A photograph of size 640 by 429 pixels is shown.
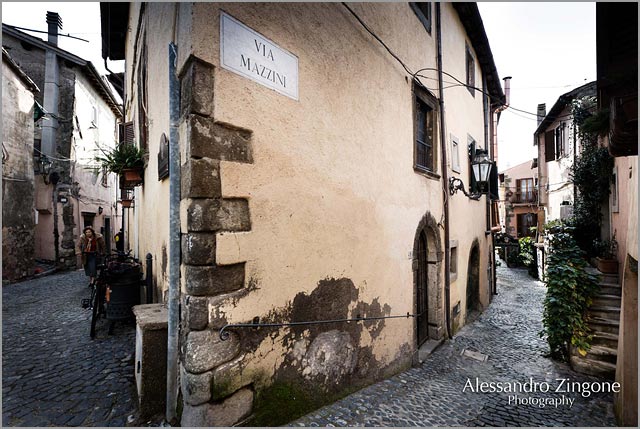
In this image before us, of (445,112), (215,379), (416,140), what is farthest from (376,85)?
(215,379)

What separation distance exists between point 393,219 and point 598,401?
4000 millimetres

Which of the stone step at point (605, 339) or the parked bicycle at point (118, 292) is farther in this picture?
the stone step at point (605, 339)

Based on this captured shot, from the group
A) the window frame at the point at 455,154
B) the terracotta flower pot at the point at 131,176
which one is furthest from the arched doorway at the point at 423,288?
the terracotta flower pot at the point at 131,176

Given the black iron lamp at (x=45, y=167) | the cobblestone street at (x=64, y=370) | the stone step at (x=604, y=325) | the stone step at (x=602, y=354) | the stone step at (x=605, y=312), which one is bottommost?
the stone step at (x=602, y=354)

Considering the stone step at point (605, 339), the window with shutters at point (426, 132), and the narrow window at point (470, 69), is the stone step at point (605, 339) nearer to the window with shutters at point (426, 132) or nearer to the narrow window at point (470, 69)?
the window with shutters at point (426, 132)

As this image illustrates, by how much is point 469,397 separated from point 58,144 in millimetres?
15660

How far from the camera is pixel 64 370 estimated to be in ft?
12.2

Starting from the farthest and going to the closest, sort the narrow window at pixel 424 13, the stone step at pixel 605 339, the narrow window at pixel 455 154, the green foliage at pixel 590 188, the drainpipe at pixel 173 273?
1. the green foliage at pixel 590 188
2. the narrow window at pixel 455 154
3. the narrow window at pixel 424 13
4. the stone step at pixel 605 339
5. the drainpipe at pixel 173 273

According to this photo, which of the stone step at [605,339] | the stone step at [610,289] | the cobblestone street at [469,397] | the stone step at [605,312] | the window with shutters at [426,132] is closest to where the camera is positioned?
the cobblestone street at [469,397]

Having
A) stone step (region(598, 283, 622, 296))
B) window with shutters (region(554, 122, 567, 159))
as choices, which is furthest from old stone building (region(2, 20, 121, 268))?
window with shutters (region(554, 122, 567, 159))

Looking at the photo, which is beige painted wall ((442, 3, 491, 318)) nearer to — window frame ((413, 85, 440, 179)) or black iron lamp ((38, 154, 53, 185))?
window frame ((413, 85, 440, 179))

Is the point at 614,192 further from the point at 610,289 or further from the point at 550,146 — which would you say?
the point at 550,146

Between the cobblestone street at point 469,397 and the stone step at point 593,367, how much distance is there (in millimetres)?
151

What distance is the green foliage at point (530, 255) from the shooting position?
16297 mm
